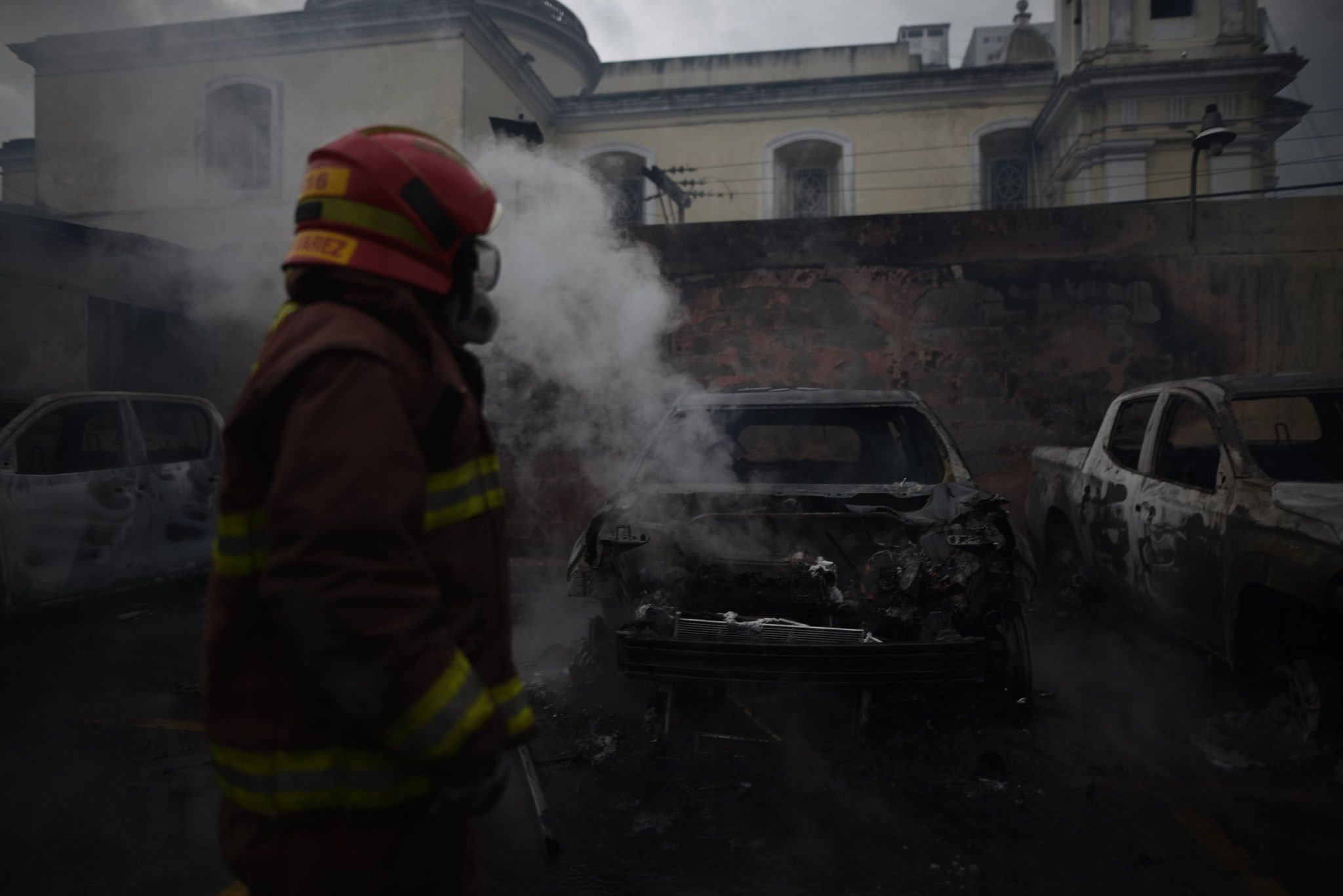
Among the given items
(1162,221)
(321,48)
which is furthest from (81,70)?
(1162,221)

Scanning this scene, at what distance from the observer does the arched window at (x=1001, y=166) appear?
2014 cm

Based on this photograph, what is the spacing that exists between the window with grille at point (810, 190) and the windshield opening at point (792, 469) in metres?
17.6

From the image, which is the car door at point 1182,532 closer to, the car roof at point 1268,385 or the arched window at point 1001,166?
the car roof at point 1268,385

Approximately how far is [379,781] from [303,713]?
6.0 inches

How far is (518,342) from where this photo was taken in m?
7.57

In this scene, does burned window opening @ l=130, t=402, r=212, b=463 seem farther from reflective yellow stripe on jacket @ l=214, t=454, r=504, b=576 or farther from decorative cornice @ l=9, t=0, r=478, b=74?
decorative cornice @ l=9, t=0, r=478, b=74

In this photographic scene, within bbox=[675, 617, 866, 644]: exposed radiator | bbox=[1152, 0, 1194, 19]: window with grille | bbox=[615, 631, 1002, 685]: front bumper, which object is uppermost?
bbox=[1152, 0, 1194, 19]: window with grille

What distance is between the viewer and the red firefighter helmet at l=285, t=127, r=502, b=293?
129cm

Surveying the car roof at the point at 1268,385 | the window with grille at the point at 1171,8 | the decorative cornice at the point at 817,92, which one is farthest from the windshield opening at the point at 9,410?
the window with grille at the point at 1171,8

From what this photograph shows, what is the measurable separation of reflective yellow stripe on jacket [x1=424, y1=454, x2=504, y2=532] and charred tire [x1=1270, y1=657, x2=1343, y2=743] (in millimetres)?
3636

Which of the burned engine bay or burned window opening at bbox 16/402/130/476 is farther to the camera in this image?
burned window opening at bbox 16/402/130/476

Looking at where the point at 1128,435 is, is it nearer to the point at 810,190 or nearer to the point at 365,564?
the point at 365,564

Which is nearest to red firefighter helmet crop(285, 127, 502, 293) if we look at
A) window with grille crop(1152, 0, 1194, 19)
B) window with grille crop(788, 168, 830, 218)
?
window with grille crop(1152, 0, 1194, 19)

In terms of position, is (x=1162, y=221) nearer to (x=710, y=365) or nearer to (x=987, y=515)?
(x=710, y=365)
